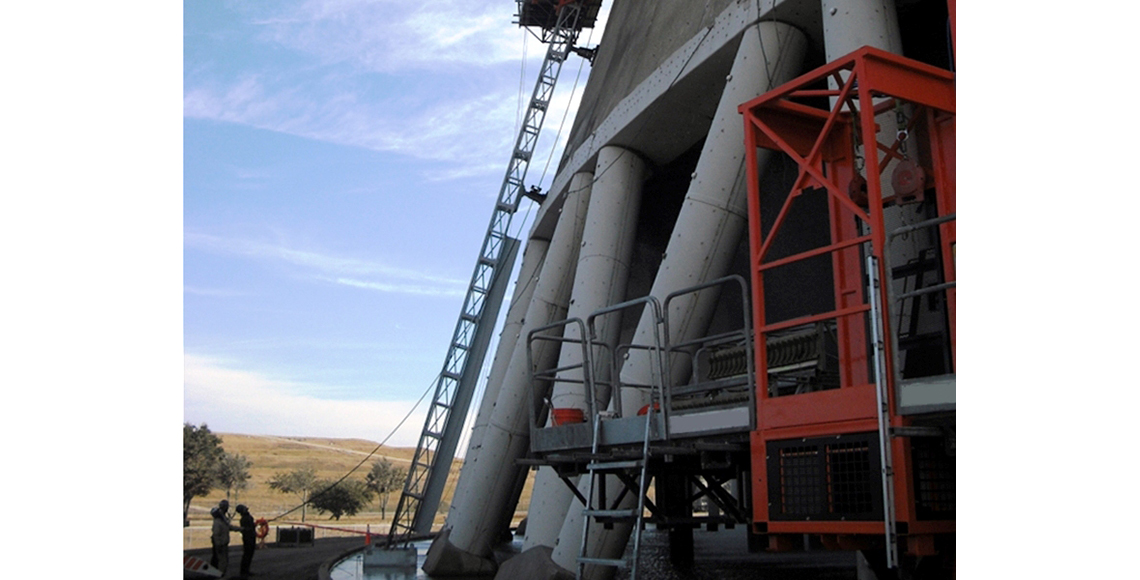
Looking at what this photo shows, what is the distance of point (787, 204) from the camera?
23.9 feet

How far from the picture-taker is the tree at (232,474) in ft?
244

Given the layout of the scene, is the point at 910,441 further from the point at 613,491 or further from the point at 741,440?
the point at 613,491

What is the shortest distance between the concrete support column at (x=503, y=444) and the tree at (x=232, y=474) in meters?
63.2

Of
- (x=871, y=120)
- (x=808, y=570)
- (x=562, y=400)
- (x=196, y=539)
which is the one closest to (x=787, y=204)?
(x=871, y=120)

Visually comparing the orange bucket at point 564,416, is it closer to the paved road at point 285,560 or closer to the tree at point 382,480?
the paved road at point 285,560

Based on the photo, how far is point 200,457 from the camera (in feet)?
220

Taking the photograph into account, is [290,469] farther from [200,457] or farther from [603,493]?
[603,493]

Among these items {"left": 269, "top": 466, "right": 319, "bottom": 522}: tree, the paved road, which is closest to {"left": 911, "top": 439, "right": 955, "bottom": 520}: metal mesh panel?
the paved road

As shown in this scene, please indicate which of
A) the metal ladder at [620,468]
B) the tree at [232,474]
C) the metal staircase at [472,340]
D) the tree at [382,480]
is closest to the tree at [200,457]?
the tree at [232,474]

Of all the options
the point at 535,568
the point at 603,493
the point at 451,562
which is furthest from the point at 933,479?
the point at 451,562

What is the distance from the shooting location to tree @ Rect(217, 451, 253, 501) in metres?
74.5

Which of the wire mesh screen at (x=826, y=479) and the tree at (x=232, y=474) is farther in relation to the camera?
the tree at (x=232, y=474)

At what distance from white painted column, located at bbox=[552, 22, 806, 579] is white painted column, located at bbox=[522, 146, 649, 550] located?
212 centimetres

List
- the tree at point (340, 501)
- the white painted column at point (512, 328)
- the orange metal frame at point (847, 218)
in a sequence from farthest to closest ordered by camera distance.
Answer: the tree at point (340, 501), the white painted column at point (512, 328), the orange metal frame at point (847, 218)
